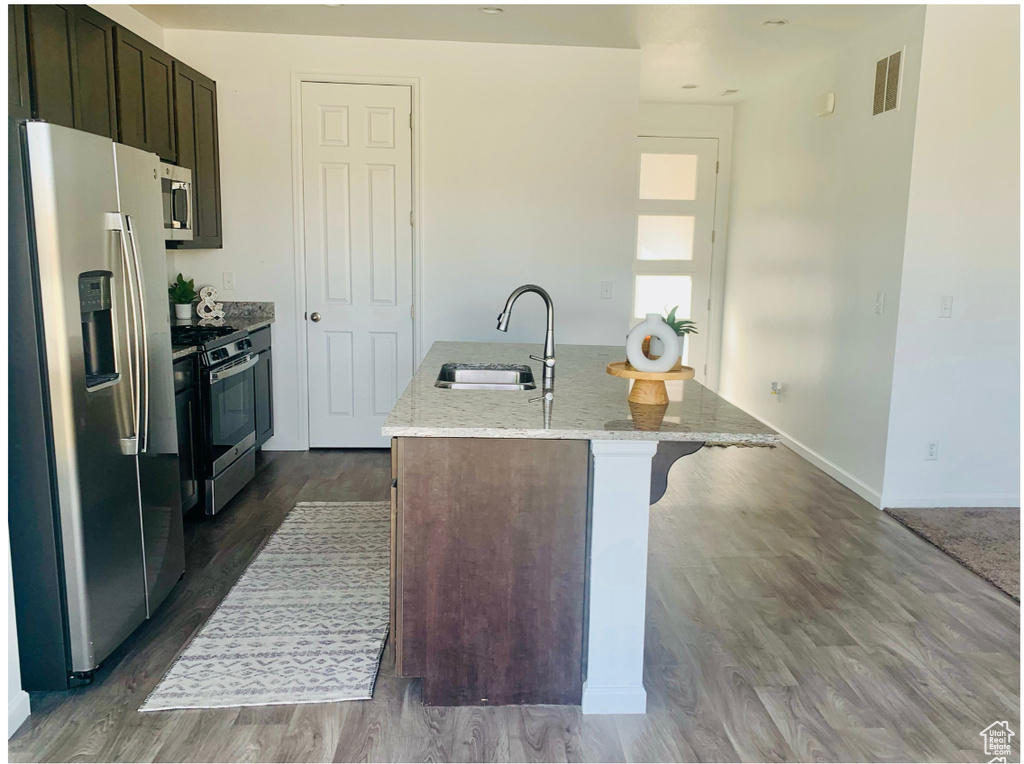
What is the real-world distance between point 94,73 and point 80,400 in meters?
1.62

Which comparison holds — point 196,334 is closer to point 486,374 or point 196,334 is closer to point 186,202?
point 186,202

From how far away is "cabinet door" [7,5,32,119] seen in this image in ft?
8.21

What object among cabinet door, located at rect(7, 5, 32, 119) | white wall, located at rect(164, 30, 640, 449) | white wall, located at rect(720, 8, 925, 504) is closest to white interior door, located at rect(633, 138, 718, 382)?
white wall, located at rect(720, 8, 925, 504)

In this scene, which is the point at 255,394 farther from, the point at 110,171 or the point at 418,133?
the point at 110,171

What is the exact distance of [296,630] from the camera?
2723 mm

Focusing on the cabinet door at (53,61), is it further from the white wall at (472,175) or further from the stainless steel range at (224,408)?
the white wall at (472,175)

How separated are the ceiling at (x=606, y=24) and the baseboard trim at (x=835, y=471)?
206 cm

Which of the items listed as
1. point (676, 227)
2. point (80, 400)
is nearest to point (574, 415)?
point (80, 400)

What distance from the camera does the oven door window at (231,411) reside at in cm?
378

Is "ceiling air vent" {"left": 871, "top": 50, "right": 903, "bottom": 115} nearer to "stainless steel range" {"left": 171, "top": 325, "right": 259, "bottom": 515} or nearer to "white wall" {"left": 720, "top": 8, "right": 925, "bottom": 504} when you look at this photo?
"white wall" {"left": 720, "top": 8, "right": 925, "bottom": 504}

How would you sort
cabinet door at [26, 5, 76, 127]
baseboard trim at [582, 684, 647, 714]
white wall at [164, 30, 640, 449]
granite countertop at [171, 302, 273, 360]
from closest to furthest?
baseboard trim at [582, 684, 647, 714], cabinet door at [26, 5, 76, 127], granite countertop at [171, 302, 273, 360], white wall at [164, 30, 640, 449]

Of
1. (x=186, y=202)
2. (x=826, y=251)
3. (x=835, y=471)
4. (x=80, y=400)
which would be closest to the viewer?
(x=80, y=400)

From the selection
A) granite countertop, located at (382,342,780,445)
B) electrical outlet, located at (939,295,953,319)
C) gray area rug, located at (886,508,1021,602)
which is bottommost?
gray area rug, located at (886,508,1021,602)

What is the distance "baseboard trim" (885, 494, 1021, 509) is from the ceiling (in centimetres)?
249
